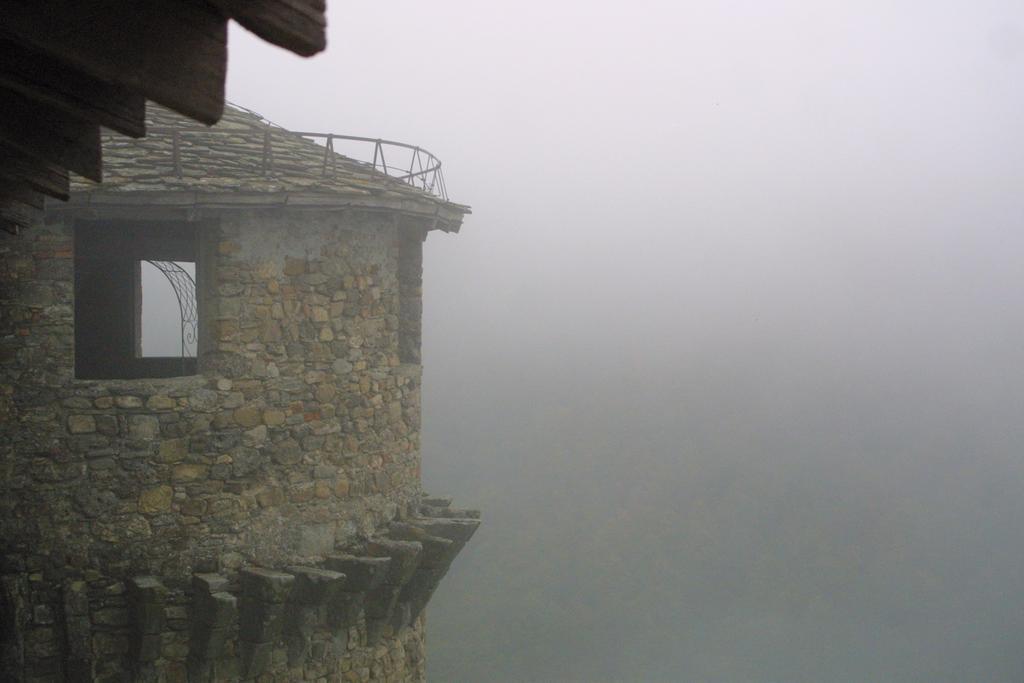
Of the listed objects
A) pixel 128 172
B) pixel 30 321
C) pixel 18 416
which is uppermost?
pixel 128 172

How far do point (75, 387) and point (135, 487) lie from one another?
757 millimetres

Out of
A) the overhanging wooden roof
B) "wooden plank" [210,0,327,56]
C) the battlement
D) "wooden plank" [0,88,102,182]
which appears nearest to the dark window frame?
the battlement

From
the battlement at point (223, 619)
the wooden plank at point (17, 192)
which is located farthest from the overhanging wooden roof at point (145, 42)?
the battlement at point (223, 619)

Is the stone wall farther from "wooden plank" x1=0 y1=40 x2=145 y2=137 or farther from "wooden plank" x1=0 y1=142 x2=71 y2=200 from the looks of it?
"wooden plank" x1=0 y1=40 x2=145 y2=137

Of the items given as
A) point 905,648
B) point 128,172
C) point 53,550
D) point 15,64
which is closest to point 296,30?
point 15,64

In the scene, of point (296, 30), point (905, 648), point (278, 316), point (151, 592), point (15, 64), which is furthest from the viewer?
point (905, 648)

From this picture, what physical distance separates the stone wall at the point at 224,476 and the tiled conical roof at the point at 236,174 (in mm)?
289

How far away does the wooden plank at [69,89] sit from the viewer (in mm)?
2414

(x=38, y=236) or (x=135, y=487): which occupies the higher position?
(x=38, y=236)

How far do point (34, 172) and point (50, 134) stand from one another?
70 cm

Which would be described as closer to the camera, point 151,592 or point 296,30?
point 296,30

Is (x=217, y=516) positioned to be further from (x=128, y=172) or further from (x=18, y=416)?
(x=128, y=172)

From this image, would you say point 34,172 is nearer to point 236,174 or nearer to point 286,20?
point 286,20

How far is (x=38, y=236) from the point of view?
694 cm
